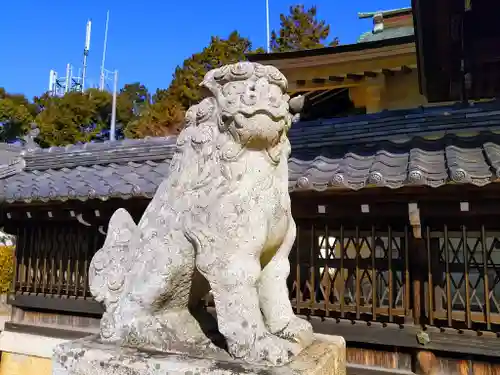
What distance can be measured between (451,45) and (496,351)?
3.05m

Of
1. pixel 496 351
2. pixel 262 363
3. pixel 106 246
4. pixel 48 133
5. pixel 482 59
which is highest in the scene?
pixel 48 133

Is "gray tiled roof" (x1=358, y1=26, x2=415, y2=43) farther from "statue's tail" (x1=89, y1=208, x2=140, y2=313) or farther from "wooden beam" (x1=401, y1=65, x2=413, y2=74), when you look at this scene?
"statue's tail" (x1=89, y1=208, x2=140, y2=313)

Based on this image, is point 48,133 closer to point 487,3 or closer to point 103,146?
point 103,146

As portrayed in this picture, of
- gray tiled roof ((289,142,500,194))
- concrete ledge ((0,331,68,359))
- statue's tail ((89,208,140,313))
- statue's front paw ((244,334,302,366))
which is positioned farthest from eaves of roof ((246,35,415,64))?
statue's front paw ((244,334,302,366))

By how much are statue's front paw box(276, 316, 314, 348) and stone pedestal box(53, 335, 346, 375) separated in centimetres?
4

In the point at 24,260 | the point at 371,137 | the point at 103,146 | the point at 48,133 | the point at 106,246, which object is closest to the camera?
the point at 106,246

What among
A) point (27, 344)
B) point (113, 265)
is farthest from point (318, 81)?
point (113, 265)

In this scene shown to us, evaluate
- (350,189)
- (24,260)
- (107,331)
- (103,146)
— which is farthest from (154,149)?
(107,331)

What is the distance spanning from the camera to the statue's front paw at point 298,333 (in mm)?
2135

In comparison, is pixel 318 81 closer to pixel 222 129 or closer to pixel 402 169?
pixel 402 169

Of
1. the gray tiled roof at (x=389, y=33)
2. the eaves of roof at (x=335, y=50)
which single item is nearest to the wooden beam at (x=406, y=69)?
the eaves of roof at (x=335, y=50)

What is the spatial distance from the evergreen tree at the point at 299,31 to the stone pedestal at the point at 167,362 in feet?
65.3

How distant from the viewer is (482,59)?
4.60 m

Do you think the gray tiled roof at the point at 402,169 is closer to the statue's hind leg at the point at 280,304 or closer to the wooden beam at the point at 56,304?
the statue's hind leg at the point at 280,304
